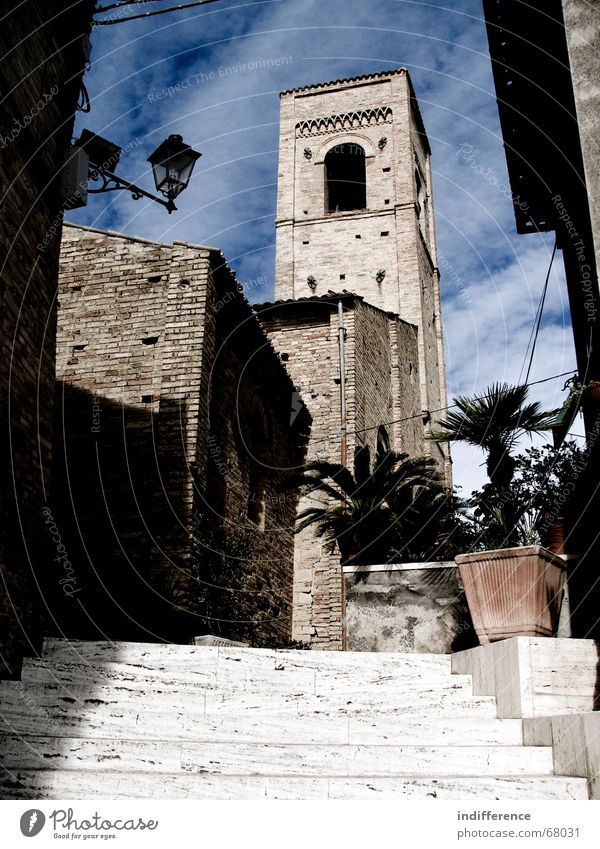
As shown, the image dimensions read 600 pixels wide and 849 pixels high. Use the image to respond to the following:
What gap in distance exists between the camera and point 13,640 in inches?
228

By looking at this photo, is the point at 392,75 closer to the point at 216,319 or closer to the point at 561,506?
the point at 216,319

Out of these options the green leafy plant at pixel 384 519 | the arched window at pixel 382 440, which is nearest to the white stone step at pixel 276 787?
the green leafy plant at pixel 384 519

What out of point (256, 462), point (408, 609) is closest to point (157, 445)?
point (256, 462)

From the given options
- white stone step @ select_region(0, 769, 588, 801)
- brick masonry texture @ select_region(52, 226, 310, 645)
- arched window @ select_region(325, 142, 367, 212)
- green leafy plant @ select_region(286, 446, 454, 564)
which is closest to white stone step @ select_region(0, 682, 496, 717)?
white stone step @ select_region(0, 769, 588, 801)

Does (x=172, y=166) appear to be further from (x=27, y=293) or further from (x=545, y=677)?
(x=545, y=677)

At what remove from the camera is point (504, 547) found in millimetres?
6398

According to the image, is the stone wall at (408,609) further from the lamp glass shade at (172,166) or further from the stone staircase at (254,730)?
the lamp glass shade at (172,166)

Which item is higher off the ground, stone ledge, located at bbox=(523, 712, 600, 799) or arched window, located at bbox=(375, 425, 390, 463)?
arched window, located at bbox=(375, 425, 390, 463)

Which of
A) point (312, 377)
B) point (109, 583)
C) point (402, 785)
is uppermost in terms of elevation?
point (312, 377)

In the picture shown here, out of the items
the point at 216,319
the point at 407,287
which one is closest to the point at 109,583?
the point at 216,319

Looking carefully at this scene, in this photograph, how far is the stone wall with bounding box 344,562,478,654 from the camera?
679 centimetres

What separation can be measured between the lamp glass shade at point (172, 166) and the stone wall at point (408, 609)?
4090 millimetres

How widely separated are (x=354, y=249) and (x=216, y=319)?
45.8 ft

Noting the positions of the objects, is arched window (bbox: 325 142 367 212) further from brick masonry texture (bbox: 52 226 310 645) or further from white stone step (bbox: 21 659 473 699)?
white stone step (bbox: 21 659 473 699)
